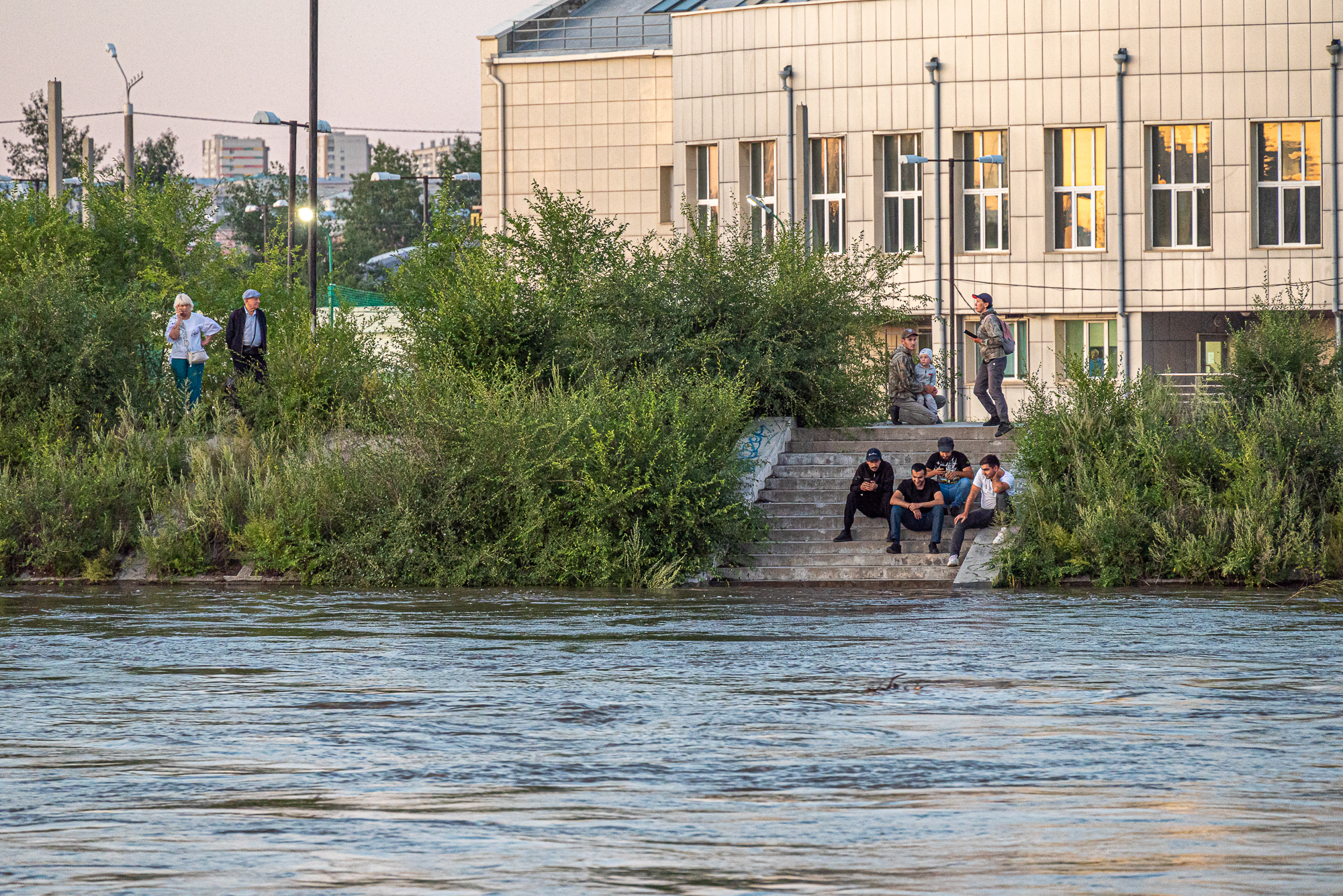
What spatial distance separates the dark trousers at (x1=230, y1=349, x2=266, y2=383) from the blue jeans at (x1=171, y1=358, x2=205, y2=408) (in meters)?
0.45

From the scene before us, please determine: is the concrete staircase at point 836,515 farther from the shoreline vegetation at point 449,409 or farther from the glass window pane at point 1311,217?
the glass window pane at point 1311,217

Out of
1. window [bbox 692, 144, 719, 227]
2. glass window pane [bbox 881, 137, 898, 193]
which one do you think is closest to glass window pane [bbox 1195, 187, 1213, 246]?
glass window pane [bbox 881, 137, 898, 193]

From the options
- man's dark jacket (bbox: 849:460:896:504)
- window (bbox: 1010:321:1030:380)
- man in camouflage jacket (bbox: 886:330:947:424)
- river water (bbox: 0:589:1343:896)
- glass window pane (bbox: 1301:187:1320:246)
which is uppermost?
glass window pane (bbox: 1301:187:1320:246)

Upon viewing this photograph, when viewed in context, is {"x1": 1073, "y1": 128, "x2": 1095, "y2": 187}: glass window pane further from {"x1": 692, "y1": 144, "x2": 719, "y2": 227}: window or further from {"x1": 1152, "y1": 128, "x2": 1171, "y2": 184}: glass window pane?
{"x1": 692, "y1": 144, "x2": 719, "y2": 227}: window

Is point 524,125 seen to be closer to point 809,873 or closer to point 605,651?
point 605,651

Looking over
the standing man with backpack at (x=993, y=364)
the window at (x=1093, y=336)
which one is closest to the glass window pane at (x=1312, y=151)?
the window at (x=1093, y=336)

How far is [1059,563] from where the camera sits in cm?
1948

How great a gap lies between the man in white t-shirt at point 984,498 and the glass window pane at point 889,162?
3056 centimetres

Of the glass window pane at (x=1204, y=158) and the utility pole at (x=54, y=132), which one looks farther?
the glass window pane at (x=1204, y=158)

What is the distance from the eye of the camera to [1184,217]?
47938mm

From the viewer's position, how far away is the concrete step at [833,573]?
19.9 meters

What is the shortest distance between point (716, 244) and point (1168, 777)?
15.7m

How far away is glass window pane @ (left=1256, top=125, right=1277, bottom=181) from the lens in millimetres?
47156

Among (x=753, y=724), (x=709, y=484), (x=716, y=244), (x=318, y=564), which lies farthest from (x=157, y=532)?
(x=753, y=724)
